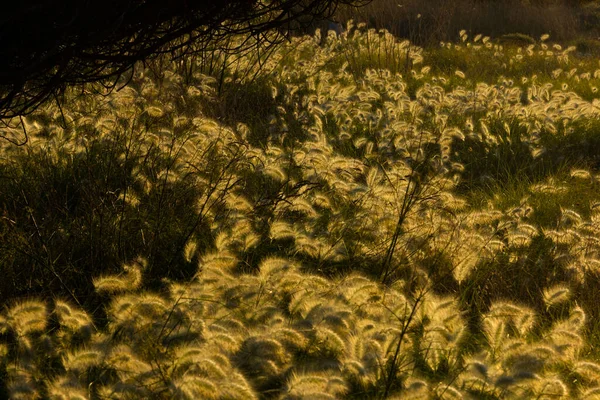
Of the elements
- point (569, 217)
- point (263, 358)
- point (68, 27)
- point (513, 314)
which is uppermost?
point (68, 27)

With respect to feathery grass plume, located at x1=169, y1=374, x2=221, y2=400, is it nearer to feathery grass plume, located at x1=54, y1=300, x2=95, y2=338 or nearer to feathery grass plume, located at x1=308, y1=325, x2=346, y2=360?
feathery grass plume, located at x1=308, y1=325, x2=346, y2=360

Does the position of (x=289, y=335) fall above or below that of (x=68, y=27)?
below

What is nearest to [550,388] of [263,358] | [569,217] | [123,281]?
[263,358]

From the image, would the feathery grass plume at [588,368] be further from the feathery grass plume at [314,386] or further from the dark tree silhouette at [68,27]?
the dark tree silhouette at [68,27]

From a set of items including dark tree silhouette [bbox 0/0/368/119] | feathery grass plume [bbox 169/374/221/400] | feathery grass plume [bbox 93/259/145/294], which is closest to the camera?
feathery grass plume [bbox 169/374/221/400]

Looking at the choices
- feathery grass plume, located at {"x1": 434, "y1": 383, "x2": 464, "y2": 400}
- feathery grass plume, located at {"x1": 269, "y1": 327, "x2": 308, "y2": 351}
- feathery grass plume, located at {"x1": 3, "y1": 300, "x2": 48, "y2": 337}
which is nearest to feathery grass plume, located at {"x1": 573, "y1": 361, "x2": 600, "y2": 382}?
feathery grass plume, located at {"x1": 434, "y1": 383, "x2": 464, "y2": 400}

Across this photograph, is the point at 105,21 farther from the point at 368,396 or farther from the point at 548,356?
the point at 548,356

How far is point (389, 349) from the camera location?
7.33 feet

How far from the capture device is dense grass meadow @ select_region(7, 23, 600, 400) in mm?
2107

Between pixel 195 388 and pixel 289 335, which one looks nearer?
pixel 195 388

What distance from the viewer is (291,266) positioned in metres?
2.54

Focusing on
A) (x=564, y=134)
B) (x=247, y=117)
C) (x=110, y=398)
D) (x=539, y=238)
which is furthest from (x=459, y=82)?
(x=110, y=398)

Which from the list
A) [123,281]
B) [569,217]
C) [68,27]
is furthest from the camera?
[569,217]

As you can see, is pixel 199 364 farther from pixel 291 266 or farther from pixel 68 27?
pixel 68 27
